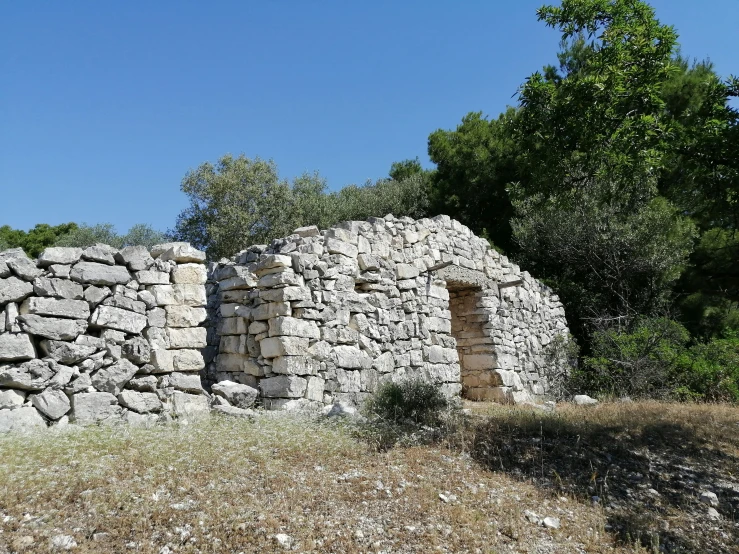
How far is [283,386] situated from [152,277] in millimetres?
2042

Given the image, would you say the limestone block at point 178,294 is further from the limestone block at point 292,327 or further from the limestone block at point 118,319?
the limestone block at point 292,327

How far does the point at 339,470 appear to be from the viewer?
5.11 meters

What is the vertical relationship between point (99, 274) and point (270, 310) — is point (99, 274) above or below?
above

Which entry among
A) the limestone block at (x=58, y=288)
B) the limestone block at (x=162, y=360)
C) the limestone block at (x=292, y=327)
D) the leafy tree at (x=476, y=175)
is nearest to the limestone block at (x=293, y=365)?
the limestone block at (x=292, y=327)

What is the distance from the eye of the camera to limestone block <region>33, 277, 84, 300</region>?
5.84 m

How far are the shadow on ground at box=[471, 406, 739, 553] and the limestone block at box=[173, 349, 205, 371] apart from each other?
318cm

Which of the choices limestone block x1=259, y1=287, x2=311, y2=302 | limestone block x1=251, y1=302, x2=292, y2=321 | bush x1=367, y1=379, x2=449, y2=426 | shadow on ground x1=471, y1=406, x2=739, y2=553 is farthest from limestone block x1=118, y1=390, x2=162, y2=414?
shadow on ground x1=471, y1=406, x2=739, y2=553

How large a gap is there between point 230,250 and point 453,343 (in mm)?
11786

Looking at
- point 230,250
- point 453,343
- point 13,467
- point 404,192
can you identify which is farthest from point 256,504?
point 404,192

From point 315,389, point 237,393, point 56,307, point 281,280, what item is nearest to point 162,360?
point 237,393

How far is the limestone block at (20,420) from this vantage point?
5.29 meters

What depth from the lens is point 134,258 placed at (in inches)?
257

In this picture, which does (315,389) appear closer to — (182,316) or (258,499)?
(182,316)

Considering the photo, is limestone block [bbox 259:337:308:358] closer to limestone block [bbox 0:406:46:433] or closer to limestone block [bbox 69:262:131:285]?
limestone block [bbox 69:262:131:285]
